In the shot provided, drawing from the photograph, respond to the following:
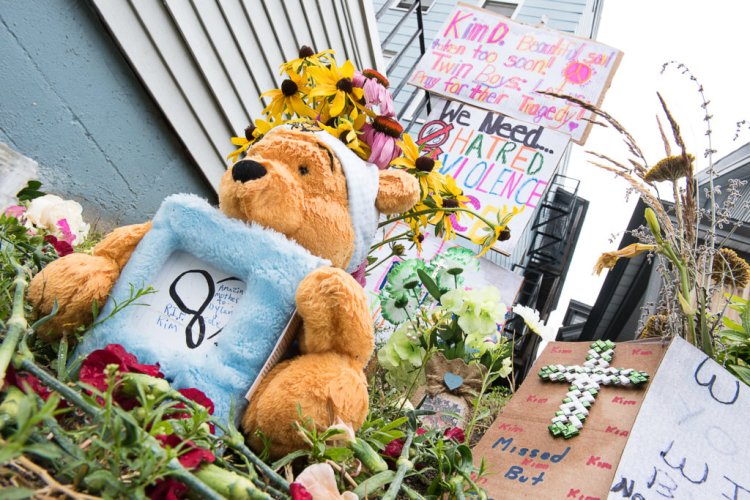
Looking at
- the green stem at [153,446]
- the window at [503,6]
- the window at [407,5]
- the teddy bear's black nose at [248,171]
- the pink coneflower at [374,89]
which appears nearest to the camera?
the green stem at [153,446]

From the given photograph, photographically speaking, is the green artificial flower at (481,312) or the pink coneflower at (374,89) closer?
the green artificial flower at (481,312)

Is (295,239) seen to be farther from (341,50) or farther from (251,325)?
(341,50)

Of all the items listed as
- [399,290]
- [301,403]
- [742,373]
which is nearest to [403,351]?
[399,290]

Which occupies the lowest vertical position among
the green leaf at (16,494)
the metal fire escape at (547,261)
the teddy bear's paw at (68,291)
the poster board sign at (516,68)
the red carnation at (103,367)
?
the green leaf at (16,494)

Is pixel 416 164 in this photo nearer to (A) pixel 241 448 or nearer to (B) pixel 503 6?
(A) pixel 241 448

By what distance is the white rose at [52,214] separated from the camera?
135 centimetres

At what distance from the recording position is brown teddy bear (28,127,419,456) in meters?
0.87

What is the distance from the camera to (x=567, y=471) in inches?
37.9

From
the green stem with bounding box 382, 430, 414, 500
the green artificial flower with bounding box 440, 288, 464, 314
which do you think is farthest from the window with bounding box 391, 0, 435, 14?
the green stem with bounding box 382, 430, 414, 500

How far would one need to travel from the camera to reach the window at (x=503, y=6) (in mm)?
8180

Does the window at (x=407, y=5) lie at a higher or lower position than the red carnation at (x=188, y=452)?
higher

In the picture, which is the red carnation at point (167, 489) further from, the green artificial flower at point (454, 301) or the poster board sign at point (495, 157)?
the poster board sign at point (495, 157)

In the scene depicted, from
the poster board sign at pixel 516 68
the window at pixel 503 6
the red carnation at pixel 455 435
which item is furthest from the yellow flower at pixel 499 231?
the window at pixel 503 6

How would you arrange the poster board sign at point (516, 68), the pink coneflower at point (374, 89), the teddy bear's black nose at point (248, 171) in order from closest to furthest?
the teddy bear's black nose at point (248, 171) < the pink coneflower at point (374, 89) < the poster board sign at point (516, 68)
